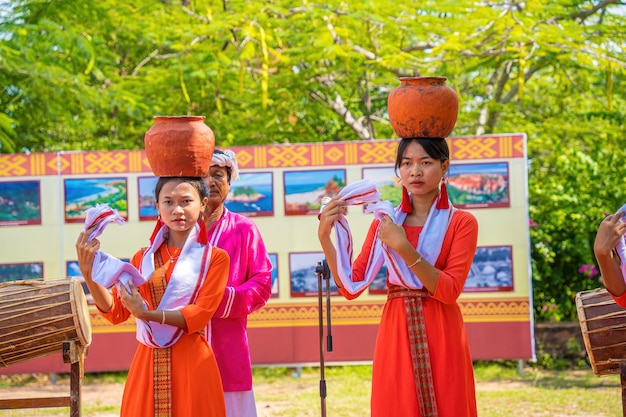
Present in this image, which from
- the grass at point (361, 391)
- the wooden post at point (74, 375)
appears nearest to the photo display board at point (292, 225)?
the grass at point (361, 391)

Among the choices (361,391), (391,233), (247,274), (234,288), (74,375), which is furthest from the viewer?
(361,391)

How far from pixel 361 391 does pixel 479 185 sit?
2024mm

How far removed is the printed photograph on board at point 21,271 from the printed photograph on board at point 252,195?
1.74 m

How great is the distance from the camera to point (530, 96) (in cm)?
1255

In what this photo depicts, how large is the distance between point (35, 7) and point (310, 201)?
365 centimetres

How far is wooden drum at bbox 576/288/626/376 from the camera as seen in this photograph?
14.1ft

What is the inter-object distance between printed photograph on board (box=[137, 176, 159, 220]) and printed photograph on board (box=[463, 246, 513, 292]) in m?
2.80

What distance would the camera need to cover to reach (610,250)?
333cm

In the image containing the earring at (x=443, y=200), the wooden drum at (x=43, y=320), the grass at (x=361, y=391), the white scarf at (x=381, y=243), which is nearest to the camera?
the white scarf at (x=381, y=243)

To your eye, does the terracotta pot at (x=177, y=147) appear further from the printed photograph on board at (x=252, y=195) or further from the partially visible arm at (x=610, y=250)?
the printed photograph on board at (x=252, y=195)

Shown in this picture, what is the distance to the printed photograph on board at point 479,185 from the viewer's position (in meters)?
8.39

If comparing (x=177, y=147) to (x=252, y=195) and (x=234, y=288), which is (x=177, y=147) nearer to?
(x=234, y=288)

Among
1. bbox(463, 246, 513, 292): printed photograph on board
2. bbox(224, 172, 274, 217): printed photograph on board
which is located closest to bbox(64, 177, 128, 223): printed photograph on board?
bbox(224, 172, 274, 217): printed photograph on board

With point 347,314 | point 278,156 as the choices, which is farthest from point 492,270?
point 278,156
